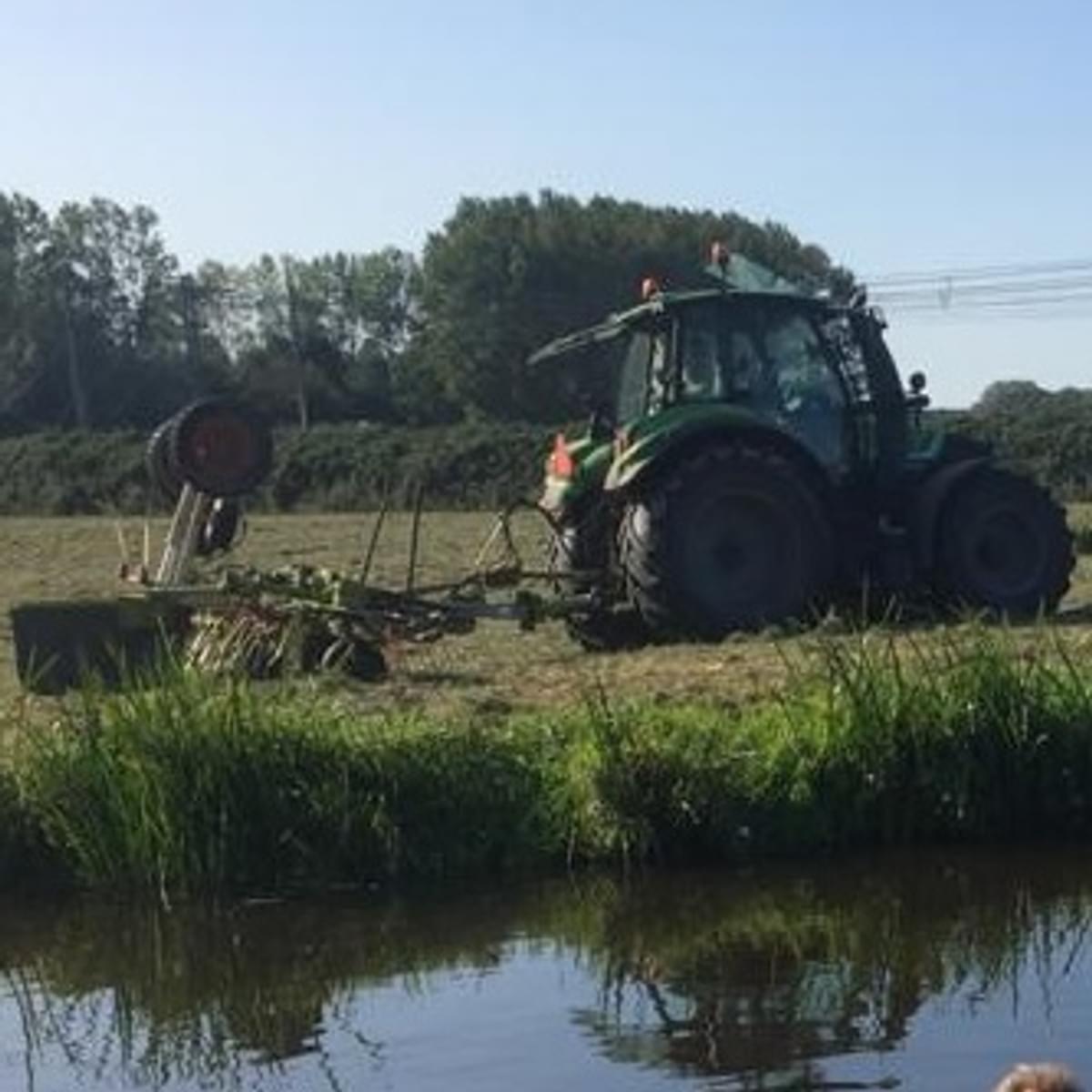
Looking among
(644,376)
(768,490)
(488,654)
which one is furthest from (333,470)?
(768,490)

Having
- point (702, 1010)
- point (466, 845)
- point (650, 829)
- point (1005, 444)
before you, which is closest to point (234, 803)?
point (466, 845)

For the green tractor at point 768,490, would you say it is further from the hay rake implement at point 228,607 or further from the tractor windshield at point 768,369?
the hay rake implement at point 228,607

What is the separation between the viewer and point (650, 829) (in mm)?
9742

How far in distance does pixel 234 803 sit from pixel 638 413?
7.28 metres

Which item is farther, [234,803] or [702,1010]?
[234,803]

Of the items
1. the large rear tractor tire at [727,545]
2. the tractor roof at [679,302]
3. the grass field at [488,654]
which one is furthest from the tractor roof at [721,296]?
the grass field at [488,654]

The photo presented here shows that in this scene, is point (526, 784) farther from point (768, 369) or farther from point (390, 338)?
point (390, 338)

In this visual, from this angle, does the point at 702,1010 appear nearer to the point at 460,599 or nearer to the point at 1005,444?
the point at 460,599

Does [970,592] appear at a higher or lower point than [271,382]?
lower

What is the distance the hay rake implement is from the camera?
13.9 meters

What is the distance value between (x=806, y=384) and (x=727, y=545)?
137 centimetres

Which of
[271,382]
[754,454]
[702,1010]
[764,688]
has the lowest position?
[702,1010]

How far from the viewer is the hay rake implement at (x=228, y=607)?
45.6 ft

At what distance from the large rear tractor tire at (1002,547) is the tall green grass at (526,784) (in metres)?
5.39
